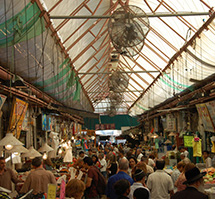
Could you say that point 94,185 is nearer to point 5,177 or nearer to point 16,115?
point 5,177

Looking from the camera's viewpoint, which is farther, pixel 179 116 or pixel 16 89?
pixel 179 116

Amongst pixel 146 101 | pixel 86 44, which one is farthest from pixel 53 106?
pixel 146 101

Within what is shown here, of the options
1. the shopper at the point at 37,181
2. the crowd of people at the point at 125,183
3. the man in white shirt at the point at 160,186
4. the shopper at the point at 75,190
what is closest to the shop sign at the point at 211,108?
the crowd of people at the point at 125,183

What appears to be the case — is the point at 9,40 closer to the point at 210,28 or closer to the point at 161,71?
the point at 210,28

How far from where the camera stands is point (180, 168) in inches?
301

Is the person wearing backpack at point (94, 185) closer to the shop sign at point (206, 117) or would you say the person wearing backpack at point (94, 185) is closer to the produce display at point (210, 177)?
the produce display at point (210, 177)

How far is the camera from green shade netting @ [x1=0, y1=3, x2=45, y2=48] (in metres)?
6.83

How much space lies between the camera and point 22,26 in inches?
297

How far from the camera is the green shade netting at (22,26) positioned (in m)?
6.83

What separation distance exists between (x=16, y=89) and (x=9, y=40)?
186 cm

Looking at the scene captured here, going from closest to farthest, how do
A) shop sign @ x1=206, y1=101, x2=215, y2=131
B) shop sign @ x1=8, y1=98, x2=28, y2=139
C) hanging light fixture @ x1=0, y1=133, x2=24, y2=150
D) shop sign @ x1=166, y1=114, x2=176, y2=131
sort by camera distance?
hanging light fixture @ x1=0, y1=133, x2=24, y2=150 < shop sign @ x1=8, y1=98, x2=28, y2=139 < shop sign @ x1=206, y1=101, x2=215, y2=131 < shop sign @ x1=166, y1=114, x2=176, y2=131

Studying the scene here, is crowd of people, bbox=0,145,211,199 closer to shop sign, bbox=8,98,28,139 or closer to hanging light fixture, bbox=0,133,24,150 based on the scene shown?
hanging light fixture, bbox=0,133,24,150

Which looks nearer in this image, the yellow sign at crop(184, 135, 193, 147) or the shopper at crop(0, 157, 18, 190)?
the shopper at crop(0, 157, 18, 190)

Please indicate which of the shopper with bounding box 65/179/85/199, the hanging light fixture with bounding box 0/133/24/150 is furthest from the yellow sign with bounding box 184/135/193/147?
the shopper with bounding box 65/179/85/199
